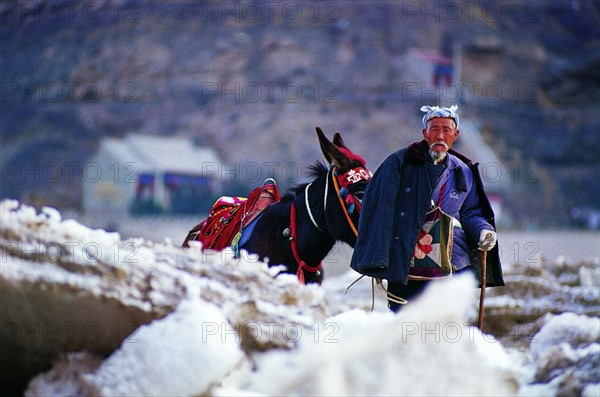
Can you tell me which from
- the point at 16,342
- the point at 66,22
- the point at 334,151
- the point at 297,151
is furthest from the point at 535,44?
the point at 16,342

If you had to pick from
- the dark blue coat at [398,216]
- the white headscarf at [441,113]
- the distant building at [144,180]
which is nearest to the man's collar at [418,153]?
the dark blue coat at [398,216]

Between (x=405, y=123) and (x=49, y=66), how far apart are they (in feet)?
71.2

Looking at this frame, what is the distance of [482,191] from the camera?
16.9 feet

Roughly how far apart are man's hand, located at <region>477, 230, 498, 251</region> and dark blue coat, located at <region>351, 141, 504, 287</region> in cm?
12

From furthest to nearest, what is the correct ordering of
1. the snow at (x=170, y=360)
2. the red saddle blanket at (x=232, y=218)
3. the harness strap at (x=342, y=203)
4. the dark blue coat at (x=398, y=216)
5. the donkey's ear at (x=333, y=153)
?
the red saddle blanket at (x=232, y=218) → the donkey's ear at (x=333, y=153) → the harness strap at (x=342, y=203) → the dark blue coat at (x=398, y=216) → the snow at (x=170, y=360)

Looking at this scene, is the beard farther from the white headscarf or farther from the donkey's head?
the donkey's head

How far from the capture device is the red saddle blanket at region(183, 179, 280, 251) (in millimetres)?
6891

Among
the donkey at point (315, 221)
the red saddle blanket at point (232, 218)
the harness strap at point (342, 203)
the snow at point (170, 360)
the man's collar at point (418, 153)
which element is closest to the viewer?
the snow at point (170, 360)

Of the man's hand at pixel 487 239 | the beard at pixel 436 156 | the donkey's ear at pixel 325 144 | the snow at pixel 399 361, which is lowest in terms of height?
the snow at pixel 399 361

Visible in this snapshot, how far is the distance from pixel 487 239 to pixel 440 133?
2.04 feet

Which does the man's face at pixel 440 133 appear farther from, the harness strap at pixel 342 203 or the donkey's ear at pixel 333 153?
the donkey's ear at pixel 333 153

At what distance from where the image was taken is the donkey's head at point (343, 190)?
6.17 metres

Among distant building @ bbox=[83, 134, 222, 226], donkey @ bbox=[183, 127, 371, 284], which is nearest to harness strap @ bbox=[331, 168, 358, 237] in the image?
donkey @ bbox=[183, 127, 371, 284]

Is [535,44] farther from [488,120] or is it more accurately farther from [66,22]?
[66,22]
